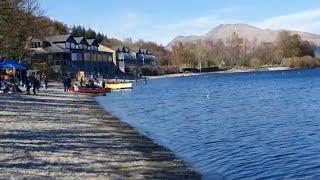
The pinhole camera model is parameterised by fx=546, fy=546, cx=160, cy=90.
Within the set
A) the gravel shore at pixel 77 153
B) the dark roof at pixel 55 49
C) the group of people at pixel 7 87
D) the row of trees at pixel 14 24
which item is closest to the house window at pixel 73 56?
the dark roof at pixel 55 49

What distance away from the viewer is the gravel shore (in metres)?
15.4

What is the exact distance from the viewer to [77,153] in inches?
735

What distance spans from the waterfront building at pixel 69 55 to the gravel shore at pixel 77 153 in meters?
70.1

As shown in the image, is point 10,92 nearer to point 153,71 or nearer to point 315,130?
point 315,130

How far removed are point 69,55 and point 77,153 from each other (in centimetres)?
10455

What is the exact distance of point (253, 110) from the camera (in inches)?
1690

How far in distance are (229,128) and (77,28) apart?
478 ft

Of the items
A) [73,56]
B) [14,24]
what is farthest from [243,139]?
[73,56]

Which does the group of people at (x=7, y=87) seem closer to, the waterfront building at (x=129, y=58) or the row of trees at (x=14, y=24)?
the row of trees at (x=14, y=24)

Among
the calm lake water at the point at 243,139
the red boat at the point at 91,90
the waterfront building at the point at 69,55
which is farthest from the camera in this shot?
the waterfront building at the point at 69,55

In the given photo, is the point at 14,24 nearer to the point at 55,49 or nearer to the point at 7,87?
the point at 7,87

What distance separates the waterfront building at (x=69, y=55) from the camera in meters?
112

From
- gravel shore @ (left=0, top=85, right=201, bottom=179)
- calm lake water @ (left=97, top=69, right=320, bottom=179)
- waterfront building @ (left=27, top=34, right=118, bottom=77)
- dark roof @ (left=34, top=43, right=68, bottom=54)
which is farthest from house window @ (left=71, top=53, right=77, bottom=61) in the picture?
gravel shore @ (left=0, top=85, right=201, bottom=179)

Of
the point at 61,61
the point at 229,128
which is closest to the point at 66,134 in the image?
the point at 229,128
